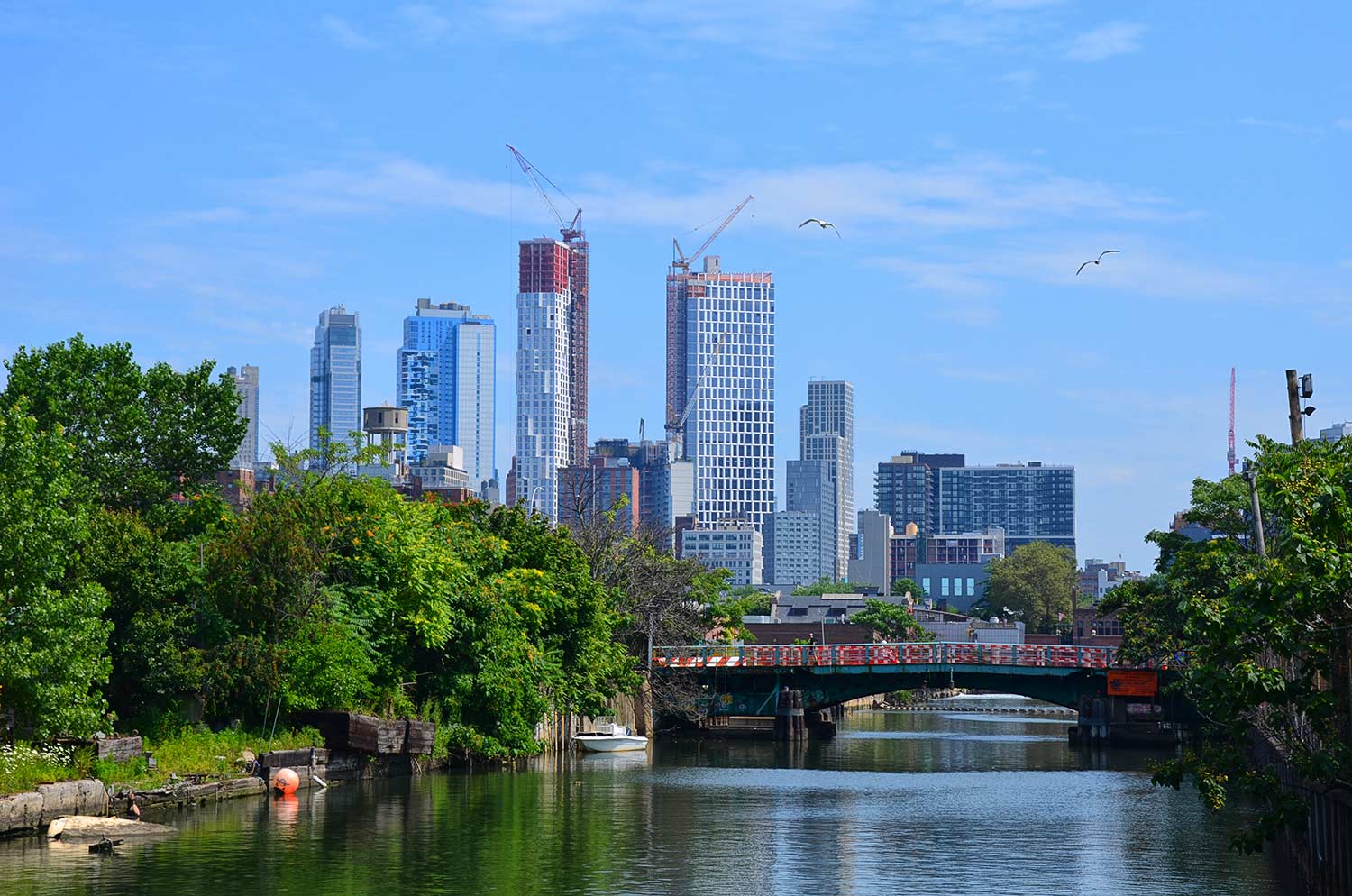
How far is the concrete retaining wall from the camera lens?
52.7 m

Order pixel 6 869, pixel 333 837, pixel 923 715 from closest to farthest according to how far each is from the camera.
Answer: pixel 6 869
pixel 333 837
pixel 923 715

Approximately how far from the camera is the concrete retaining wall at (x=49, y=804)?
52.7 metres

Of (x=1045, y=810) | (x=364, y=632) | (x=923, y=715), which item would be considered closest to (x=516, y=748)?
(x=364, y=632)

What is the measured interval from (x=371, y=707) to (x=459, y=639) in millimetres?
5680

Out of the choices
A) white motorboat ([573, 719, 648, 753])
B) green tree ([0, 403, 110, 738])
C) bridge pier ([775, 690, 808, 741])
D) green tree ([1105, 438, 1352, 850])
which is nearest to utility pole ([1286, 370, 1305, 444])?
green tree ([1105, 438, 1352, 850])

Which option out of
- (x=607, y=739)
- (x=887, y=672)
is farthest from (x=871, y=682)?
(x=607, y=739)

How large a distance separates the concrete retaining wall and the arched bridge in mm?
63129

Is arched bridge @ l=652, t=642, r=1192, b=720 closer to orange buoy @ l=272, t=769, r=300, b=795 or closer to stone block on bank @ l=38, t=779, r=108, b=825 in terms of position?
orange buoy @ l=272, t=769, r=300, b=795

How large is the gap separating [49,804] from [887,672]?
242 ft

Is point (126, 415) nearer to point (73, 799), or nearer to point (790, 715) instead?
point (73, 799)

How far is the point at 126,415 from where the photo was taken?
3172 inches

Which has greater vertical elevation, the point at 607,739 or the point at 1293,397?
the point at 1293,397

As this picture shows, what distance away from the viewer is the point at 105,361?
268 feet

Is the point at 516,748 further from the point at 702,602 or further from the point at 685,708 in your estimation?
the point at 702,602
